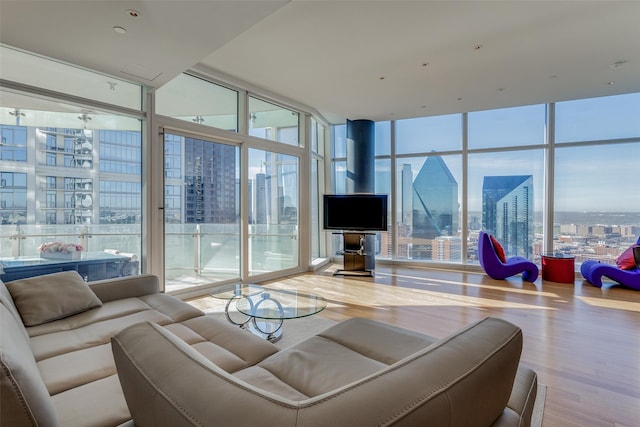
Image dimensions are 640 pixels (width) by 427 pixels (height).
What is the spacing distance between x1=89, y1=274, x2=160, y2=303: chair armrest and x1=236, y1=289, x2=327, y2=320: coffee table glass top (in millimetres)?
775

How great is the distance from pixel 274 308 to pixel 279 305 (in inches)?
4.1

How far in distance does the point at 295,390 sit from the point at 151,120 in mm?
3587

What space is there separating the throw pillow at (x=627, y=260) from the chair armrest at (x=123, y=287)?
254 inches

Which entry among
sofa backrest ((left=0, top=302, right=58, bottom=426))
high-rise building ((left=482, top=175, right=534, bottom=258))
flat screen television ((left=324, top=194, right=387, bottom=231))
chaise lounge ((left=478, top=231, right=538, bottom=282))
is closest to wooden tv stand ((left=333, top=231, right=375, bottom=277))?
flat screen television ((left=324, top=194, right=387, bottom=231))

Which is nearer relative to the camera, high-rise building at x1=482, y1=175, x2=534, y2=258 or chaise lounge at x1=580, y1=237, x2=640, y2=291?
chaise lounge at x1=580, y1=237, x2=640, y2=291

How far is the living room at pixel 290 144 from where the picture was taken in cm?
285

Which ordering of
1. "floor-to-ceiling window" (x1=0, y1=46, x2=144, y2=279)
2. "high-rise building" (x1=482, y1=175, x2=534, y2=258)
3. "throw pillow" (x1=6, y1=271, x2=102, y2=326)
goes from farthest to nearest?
"high-rise building" (x1=482, y1=175, x2=534, y2=258), "floor-to-ceiling window" (x1=0, y1=46, x2=144, y2=279), "throw pillow" (x1=6, y1=271, x2=102, y2=326)

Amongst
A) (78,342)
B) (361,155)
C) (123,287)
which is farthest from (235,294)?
(361,155)

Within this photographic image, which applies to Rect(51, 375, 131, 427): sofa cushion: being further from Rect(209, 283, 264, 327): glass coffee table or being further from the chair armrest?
Rect(209, 283, 264, 327): glass coffee table

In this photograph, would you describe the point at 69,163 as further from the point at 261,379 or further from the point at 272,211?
the point at 261,379

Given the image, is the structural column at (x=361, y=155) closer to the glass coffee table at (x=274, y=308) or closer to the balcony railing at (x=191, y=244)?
the balcony railing at (x=191, y=244)

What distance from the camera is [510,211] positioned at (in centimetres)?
604

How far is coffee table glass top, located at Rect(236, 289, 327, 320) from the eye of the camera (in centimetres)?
254

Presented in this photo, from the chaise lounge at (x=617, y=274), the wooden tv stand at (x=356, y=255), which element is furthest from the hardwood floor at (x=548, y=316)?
the wooden tv stand at (x=356, y=255)
